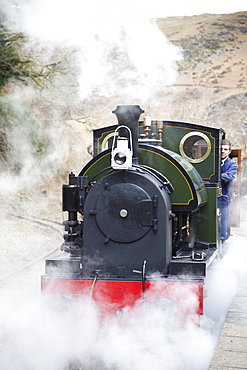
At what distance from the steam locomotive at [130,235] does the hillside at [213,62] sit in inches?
872

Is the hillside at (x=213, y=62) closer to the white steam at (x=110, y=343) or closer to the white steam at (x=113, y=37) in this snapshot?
the white steam at (x=113, y=37)

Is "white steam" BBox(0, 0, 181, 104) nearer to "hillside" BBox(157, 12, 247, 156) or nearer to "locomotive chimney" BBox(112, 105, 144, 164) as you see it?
"locomotive chimney" BBox(112, 105, 144, 164)

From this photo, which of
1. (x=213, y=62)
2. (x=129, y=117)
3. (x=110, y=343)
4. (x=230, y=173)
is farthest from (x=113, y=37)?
(x=213, y=62)

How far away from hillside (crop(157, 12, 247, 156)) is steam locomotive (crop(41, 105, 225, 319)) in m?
22.2

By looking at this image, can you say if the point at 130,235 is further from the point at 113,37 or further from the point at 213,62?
the point at 213,62

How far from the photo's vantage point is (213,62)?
140 ft

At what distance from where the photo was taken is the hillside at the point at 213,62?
33.7m

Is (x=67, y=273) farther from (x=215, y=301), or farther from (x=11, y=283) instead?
(x=11, y=283)

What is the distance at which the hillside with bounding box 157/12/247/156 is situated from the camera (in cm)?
3372

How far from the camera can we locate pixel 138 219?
393cm

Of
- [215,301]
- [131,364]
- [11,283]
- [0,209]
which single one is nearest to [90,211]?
[131,364]

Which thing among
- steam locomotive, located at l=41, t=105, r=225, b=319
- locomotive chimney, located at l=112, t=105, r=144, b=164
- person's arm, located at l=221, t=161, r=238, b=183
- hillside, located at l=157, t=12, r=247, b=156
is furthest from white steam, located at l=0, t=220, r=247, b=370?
hillside, located at l=157, t=12, r=247, b=156

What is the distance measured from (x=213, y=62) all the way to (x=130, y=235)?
4109cm

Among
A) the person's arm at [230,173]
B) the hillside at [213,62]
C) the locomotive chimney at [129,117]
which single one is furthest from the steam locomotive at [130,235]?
the hillside at [213,62]
